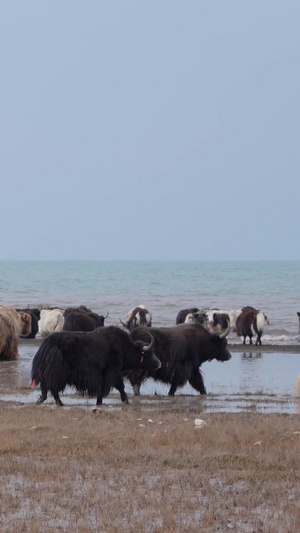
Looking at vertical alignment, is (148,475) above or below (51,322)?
above

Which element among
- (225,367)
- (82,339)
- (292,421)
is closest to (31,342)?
(225,367)

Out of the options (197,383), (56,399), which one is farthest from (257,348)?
(56,399)

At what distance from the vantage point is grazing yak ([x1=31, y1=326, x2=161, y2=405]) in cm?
1177

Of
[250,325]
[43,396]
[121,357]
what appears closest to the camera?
[43,396]

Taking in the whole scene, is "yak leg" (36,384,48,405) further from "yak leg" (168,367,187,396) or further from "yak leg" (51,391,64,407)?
"yak leg" (168,367,187,396)

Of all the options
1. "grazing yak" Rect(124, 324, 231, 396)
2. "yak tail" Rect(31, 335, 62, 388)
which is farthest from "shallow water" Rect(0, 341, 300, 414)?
"yak tail" Rect(31, 335, 62, 388)

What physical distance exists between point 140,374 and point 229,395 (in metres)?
1.30

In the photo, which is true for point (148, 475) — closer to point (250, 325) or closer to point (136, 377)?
point (136, 377)

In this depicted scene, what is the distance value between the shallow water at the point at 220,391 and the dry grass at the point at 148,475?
2.18m

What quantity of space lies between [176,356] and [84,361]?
91.9 inches

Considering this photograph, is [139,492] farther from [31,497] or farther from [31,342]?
[31,342]

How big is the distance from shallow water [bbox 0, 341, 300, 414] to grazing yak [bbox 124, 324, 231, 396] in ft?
0.76

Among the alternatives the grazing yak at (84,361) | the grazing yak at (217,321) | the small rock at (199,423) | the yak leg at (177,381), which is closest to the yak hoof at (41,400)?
the grazing yak at (84,361)

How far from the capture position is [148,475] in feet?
21.5
